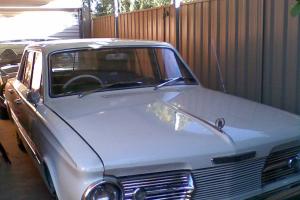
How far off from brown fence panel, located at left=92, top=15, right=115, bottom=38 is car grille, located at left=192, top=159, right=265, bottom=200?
9.49 metres

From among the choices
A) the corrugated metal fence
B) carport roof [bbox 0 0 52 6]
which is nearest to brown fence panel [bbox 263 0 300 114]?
the corrugated metal fence

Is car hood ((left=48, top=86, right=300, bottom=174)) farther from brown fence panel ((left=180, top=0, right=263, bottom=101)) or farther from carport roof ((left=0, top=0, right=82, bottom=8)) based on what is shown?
carport roof ((left=0, top=0, right=82, bottom=8))

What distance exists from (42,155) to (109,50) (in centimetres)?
138

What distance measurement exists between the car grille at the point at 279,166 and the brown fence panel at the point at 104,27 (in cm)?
926

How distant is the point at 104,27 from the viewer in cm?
1270

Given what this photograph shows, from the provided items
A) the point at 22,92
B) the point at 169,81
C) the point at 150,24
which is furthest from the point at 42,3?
the point at 169,81

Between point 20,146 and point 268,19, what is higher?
point 268,19

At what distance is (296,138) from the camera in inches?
117

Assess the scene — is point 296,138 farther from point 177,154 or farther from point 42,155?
point 42,155

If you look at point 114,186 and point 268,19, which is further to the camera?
point 268,19

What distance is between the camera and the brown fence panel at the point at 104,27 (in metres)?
11.9

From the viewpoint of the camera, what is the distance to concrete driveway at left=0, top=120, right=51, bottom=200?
14.7ft

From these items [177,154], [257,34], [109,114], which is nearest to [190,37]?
[257,34]

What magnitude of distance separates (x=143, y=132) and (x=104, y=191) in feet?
1.91
